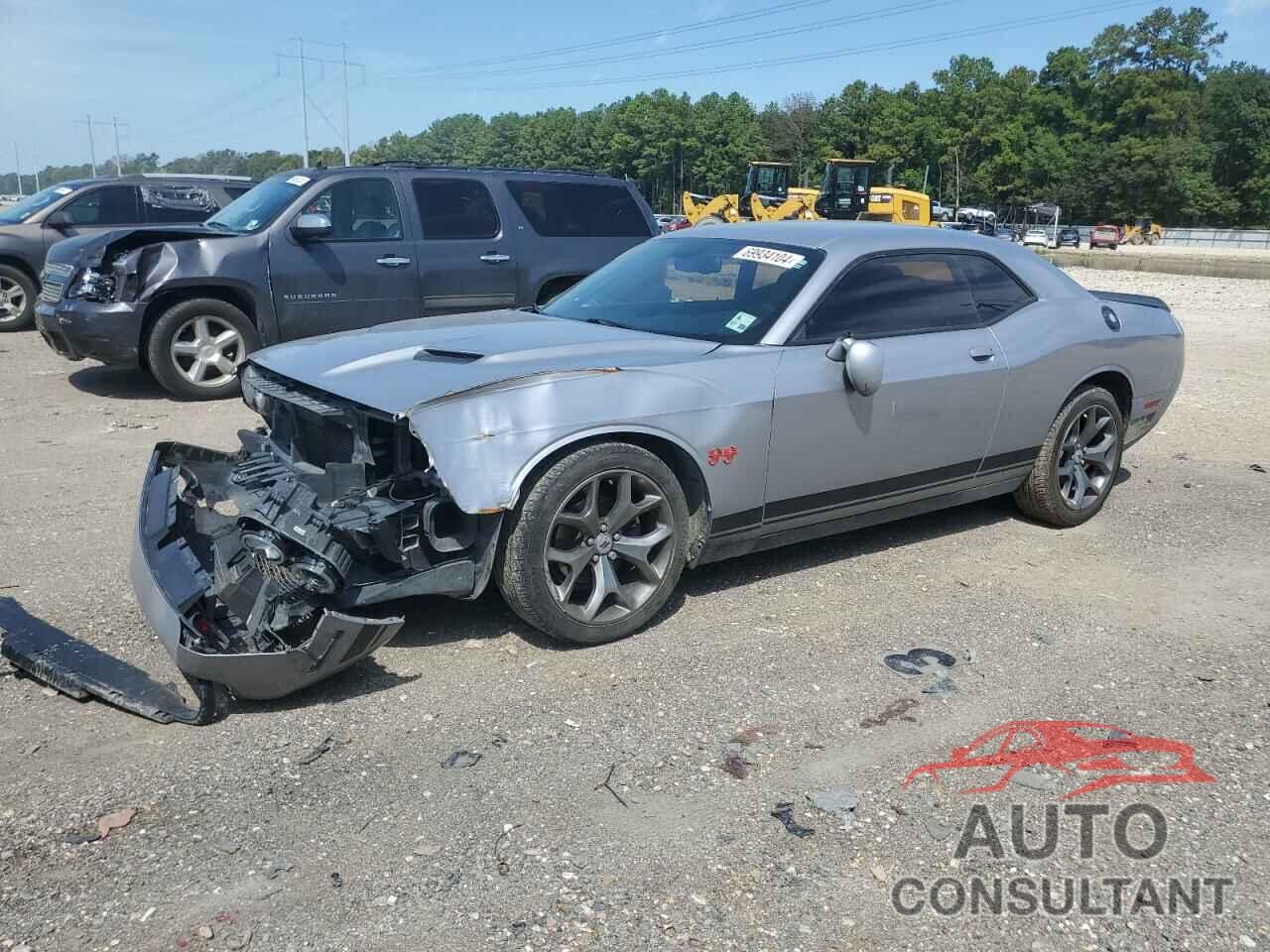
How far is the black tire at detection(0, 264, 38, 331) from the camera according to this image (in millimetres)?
12719

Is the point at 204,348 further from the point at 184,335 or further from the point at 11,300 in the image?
the point at 11,300

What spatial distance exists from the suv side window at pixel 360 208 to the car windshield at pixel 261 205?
259mm

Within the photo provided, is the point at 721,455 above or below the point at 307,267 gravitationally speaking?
below

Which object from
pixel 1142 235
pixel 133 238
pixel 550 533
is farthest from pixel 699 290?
pixel 1142 235

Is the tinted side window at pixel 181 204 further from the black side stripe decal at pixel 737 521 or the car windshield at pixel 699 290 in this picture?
the black side stripe decal at pixel 737 521

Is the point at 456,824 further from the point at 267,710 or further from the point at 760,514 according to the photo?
the point at 760,514

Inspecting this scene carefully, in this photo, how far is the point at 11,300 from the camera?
506 inches

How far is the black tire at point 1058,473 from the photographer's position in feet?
18.5

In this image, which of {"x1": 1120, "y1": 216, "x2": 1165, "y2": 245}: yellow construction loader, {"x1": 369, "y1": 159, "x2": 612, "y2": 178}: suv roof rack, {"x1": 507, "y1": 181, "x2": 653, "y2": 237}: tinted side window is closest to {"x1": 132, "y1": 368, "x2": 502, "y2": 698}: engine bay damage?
{"x1": 369, "y1": 159, "x2": 612, "y2": 178}: suv roof rack

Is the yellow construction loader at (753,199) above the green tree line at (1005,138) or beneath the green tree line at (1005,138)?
beneath

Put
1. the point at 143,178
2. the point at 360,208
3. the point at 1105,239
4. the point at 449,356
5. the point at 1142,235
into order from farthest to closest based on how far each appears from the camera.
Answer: the point at 1142,235, the point at 1105,239, the point at 143,178, the point at 360,208, the point at 449,356

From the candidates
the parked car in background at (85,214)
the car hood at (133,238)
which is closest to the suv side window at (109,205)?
the parked car in background at (85,214)

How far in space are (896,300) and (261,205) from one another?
20.5 feet

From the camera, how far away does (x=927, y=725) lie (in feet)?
11.9
